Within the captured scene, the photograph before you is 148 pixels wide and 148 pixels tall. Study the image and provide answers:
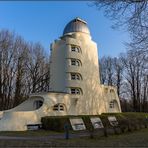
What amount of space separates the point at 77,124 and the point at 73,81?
7.48 metres

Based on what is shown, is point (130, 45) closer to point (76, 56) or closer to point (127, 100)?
point (76, 56)

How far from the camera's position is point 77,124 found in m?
30.3

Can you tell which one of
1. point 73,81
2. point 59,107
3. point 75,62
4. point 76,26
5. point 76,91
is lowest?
point 59,107

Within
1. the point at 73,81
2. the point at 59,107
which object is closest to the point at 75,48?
the point at 73,81

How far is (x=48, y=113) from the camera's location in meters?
32.2

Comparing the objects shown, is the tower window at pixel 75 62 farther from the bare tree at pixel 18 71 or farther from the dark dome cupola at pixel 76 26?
the bare tree at pixel 18 71

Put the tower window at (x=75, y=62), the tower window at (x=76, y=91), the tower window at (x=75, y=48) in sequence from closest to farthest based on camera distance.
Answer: the tower window at (x=76, y=91) → the tower window at (x=75, y=62) → the tower window at (x=75, y=48)

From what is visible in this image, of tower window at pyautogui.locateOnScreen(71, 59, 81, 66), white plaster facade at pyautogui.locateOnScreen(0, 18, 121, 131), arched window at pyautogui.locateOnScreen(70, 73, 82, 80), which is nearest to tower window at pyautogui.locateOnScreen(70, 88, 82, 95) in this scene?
white plaster facade at pyautogui.locateOnScreen(0, 18, 121, 131)

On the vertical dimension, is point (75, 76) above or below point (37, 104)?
above

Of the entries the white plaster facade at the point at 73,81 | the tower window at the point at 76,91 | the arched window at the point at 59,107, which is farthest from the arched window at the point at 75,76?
the arched window at the point at 59,107

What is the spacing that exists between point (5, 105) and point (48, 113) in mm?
18131

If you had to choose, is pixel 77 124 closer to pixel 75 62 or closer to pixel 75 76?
pixel 75 76

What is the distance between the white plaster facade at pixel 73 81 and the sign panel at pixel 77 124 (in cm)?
352

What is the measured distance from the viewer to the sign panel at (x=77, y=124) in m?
29.5
